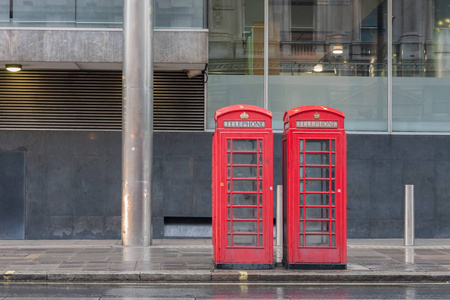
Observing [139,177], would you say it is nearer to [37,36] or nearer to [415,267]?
[37,36]

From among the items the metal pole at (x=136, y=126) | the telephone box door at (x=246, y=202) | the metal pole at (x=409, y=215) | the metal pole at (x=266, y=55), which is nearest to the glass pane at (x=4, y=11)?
the metal pole at (x=136, y=126)

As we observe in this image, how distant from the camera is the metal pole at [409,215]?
42.5 feet

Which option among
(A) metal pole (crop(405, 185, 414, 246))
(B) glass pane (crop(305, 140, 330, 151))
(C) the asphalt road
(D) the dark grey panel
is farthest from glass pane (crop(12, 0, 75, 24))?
(A) metal pole (crop(405, 185, 414, 246))

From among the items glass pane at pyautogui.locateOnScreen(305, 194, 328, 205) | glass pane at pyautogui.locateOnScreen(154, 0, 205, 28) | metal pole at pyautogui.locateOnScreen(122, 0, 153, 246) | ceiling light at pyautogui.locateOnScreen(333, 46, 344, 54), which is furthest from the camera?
ceiling light at pyautogui.locateOnScreen(333, 46, 344, 54)

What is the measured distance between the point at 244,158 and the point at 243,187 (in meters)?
0.47

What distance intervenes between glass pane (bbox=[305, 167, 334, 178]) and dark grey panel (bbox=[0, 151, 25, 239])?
7577mm

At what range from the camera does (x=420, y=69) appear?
15148mm

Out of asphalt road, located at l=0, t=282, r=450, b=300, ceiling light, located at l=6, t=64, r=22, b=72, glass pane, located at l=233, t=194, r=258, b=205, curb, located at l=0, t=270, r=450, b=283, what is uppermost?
ceiling light, located at l=6, t=64, r=22, b=72

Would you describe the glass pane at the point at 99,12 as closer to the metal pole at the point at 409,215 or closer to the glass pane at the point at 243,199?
the glass pane at the point at 243,199

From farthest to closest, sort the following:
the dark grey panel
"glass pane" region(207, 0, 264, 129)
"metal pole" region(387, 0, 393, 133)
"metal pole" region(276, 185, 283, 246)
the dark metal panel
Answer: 1. "metal pole" region(387, 0, 393, 133)
2. "glass pane" region(207, 0, 264, 129)
3. the dark metal panel
4. the dark grey panel
5. "metal pole" region(276, 185, 283, 246)

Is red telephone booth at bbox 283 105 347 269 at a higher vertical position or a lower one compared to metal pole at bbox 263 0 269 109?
lower

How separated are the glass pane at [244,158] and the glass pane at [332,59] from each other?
4.99 m

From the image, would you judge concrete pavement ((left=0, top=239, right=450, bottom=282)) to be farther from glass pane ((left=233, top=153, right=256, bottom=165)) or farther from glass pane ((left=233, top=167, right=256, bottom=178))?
glass pane ((left=233, top=153, right=256, bottom=165))

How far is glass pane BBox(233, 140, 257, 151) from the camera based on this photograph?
10023mm
